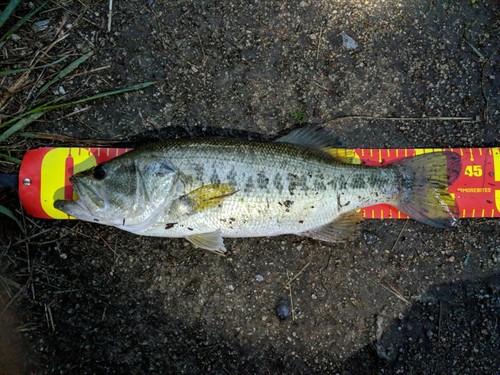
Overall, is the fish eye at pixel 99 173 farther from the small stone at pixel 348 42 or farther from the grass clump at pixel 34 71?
the small stone at pixel 348 42

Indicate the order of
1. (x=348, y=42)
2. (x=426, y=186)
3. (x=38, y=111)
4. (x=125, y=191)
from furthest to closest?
(x=348, y=42)
(x=38, y=111)
(x=426, y=186)
(x=125, y=191)

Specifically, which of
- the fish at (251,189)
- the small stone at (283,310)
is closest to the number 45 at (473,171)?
the fish at (251,189)

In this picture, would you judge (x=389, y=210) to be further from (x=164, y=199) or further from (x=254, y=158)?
(x=164, y=199)

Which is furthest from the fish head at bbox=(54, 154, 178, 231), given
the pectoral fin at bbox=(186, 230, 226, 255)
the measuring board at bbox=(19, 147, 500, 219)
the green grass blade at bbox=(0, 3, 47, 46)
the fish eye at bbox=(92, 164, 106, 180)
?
the green grass blade at bbox=(0, 3, 47, 46)

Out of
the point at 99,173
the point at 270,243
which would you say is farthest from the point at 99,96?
the point at 270,243

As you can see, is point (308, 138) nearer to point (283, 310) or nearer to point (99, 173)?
point (283, 310)

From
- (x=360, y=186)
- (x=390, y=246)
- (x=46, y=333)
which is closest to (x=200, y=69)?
(x=360, y=186)

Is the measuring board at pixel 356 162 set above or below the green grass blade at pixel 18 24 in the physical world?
below
